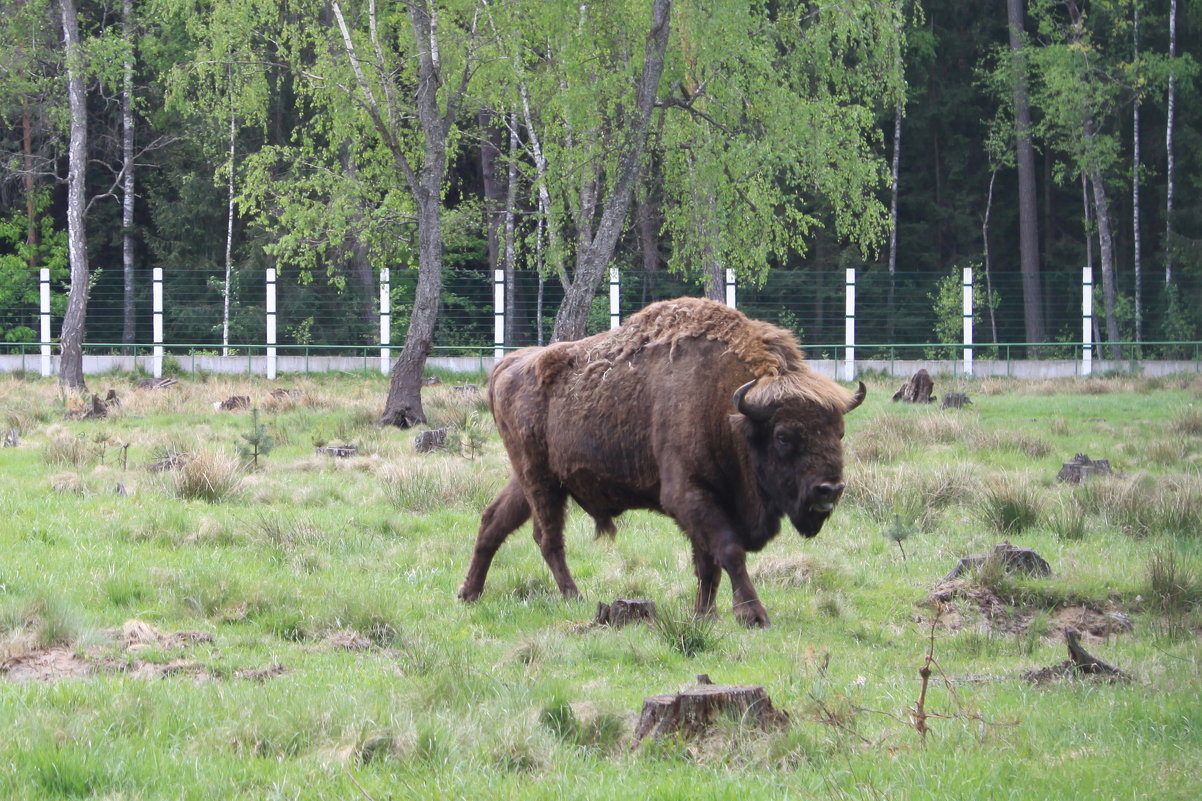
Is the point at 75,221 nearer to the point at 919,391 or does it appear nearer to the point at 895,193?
the point at 919,391

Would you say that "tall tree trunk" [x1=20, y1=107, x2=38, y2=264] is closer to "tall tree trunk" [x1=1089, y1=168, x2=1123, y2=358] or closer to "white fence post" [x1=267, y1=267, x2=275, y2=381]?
"white fence post" [x1=267, y1=267, x2=275, y2=381]

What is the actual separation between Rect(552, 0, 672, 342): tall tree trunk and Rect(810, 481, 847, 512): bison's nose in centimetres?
928

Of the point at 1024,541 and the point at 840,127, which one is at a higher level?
the point at 840,127

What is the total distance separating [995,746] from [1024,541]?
17.8 ft

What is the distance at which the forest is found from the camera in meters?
19.4

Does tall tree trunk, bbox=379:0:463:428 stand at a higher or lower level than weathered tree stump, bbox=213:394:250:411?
higher

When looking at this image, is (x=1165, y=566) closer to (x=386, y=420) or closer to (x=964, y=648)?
(x=964, y=648)

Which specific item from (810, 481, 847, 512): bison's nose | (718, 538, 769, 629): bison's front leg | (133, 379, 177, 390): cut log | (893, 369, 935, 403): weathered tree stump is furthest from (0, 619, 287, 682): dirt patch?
(133, 379, 177, 390): cut log

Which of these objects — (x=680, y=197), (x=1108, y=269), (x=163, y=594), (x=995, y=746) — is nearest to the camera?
(x=995, y=746)

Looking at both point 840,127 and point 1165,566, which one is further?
point 840,127

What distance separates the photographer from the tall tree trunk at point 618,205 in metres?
16.5

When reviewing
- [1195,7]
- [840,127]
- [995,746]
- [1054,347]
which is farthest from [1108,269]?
[995,746]

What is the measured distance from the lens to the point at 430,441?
1552 cm

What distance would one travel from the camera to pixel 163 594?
7.92 m
